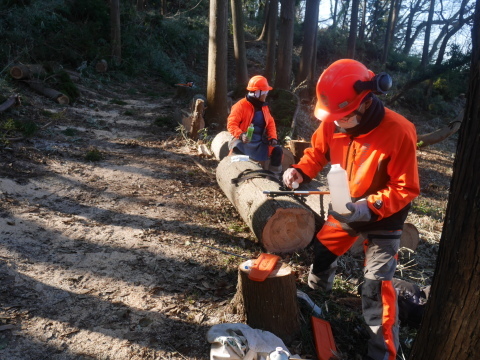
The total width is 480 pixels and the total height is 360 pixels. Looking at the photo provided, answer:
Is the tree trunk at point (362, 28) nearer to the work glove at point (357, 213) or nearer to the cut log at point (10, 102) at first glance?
the cut log at point (10, 102)

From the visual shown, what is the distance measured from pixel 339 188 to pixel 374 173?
0.39m

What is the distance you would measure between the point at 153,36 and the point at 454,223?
21.5 metres

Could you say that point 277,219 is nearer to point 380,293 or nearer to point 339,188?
point 380,293

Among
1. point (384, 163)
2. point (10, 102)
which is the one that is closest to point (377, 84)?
point (384, 163)

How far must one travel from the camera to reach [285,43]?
12766 millimetres

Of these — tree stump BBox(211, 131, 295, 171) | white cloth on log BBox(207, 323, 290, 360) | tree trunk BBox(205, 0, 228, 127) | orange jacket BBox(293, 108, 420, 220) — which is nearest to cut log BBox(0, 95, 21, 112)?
A: tree trunk BBox(205, 0, 228, 127)

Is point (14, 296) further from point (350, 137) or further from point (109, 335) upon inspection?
point (350, 137)

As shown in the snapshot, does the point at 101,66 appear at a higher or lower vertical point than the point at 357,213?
higher

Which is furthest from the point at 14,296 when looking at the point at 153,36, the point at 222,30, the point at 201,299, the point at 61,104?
the point at 153,36

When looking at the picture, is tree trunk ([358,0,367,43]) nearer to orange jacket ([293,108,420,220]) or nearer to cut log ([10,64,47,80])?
cut log ([10,64,47,80])

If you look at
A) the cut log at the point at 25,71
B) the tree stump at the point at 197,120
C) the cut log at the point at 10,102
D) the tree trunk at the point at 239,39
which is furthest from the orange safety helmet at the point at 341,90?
the cut log at the point at 25,71

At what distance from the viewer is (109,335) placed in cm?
303

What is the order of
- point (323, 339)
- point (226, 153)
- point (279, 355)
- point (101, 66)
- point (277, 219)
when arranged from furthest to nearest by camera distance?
point (101, 66) < point (226, 153) < point (277, 219) < point (323, 339) < point (279, 355)

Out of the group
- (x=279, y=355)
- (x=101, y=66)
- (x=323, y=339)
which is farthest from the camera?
(x=101, y=66)
